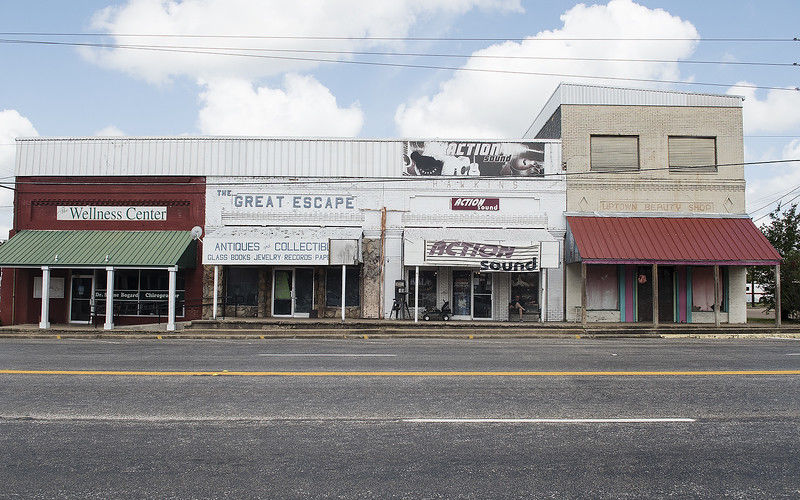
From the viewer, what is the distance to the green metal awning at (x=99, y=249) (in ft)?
63.3

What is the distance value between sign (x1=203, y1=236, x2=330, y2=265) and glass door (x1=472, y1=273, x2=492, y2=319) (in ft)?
19.5

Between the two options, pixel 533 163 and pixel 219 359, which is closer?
pixel 219 359

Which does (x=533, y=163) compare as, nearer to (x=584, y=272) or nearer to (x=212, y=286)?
(x=584, y=272)

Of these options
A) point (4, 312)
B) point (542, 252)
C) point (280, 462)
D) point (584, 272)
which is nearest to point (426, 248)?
point (542, 252)

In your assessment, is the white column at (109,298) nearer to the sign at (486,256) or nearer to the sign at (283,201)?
the sign at (283,201)

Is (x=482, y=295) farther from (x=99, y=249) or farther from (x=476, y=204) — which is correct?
(x=99, y=249)

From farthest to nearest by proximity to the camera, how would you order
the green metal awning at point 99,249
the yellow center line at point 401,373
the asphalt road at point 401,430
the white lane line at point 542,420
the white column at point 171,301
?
the green metal awning at point 99,249 < the white column at point 171,301 < the yellow center line at point 401,373 < the white lane line at point 542,420 < the asphalt road at point 401,430

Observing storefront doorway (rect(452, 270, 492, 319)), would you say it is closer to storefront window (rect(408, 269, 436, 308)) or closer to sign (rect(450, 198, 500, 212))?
storefront window (rect(408, 269, 436, 308))

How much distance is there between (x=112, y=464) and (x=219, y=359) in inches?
264

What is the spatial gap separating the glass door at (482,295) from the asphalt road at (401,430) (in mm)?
9901

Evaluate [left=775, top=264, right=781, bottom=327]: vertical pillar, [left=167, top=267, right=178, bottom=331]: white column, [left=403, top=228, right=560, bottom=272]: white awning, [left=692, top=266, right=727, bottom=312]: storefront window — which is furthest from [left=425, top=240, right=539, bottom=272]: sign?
[left=167, top=267, right=178, bottom=331]: white column

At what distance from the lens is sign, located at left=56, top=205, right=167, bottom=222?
835 inches

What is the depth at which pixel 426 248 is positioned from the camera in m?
19.5

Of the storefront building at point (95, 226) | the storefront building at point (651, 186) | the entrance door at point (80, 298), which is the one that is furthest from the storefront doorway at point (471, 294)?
the entrance door at point (80, 298)
